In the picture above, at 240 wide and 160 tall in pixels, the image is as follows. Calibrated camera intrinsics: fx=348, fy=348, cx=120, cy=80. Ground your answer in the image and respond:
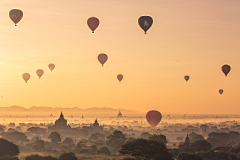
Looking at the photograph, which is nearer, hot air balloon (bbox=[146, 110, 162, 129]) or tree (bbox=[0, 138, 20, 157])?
tree (bbox=[0, 138, 20, 157])

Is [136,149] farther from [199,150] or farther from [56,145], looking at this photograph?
[56,145]

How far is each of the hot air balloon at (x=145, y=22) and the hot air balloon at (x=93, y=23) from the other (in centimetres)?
1025

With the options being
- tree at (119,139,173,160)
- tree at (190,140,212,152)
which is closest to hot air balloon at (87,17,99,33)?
tree at (119,139,173,160)

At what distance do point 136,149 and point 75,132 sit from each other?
126788 mm

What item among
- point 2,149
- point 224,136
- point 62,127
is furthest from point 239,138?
point 2,149

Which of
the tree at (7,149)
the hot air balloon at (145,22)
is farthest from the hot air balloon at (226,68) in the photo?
the tree at (7,149)

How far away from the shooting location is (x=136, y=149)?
216ft

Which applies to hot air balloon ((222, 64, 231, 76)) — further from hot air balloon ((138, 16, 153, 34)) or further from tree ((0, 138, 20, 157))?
tree ((0, 138, 20, 157))

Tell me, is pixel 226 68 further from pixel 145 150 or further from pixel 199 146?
pixel 145 150

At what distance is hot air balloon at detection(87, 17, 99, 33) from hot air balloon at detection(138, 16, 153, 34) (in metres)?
10.2

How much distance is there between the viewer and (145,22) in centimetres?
8256

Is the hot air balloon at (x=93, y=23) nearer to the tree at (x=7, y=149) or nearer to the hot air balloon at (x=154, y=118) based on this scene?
the tree at (x=7, y=149)

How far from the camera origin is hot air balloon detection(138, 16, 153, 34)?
8187 cm

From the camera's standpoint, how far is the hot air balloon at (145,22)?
269ft
